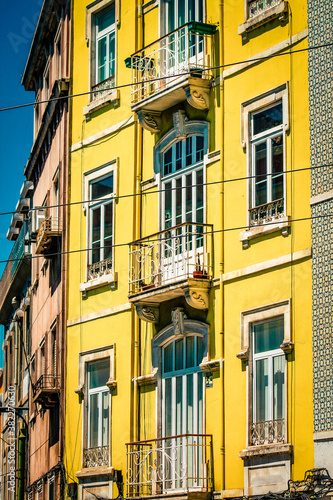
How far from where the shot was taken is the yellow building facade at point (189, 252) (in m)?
22.1

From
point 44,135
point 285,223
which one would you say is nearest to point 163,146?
point 285,223

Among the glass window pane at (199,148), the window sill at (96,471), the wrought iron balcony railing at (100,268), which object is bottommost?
the window sill at (96,471)

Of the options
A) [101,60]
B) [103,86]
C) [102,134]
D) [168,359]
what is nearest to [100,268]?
[102,134]

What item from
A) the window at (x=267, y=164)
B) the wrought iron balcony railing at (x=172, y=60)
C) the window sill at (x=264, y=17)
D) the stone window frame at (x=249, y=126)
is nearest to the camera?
the stone window frame at (x=249, y=126)

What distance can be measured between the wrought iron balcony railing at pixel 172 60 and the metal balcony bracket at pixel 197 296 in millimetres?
4369

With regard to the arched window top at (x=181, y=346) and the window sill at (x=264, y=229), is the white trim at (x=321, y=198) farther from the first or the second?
the arched window top at (x=181, y=346)

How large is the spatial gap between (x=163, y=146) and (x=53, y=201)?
722 centimetres

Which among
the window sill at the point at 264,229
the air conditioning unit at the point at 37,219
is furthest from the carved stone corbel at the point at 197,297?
the air conditioning unit at the point at 37,219

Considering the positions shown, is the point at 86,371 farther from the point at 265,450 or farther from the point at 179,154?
the point at 265,450

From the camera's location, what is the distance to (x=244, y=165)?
23.6 metres

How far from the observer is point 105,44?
3019 cm

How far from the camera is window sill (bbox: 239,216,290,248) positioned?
2205cm

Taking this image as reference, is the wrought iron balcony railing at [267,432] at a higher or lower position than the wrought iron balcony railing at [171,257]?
lower

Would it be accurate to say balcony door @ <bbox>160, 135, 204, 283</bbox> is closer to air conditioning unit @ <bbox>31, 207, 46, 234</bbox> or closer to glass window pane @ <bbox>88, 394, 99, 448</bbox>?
glass window pane @ <bbox>88, 394, 99, 448</bbox>
